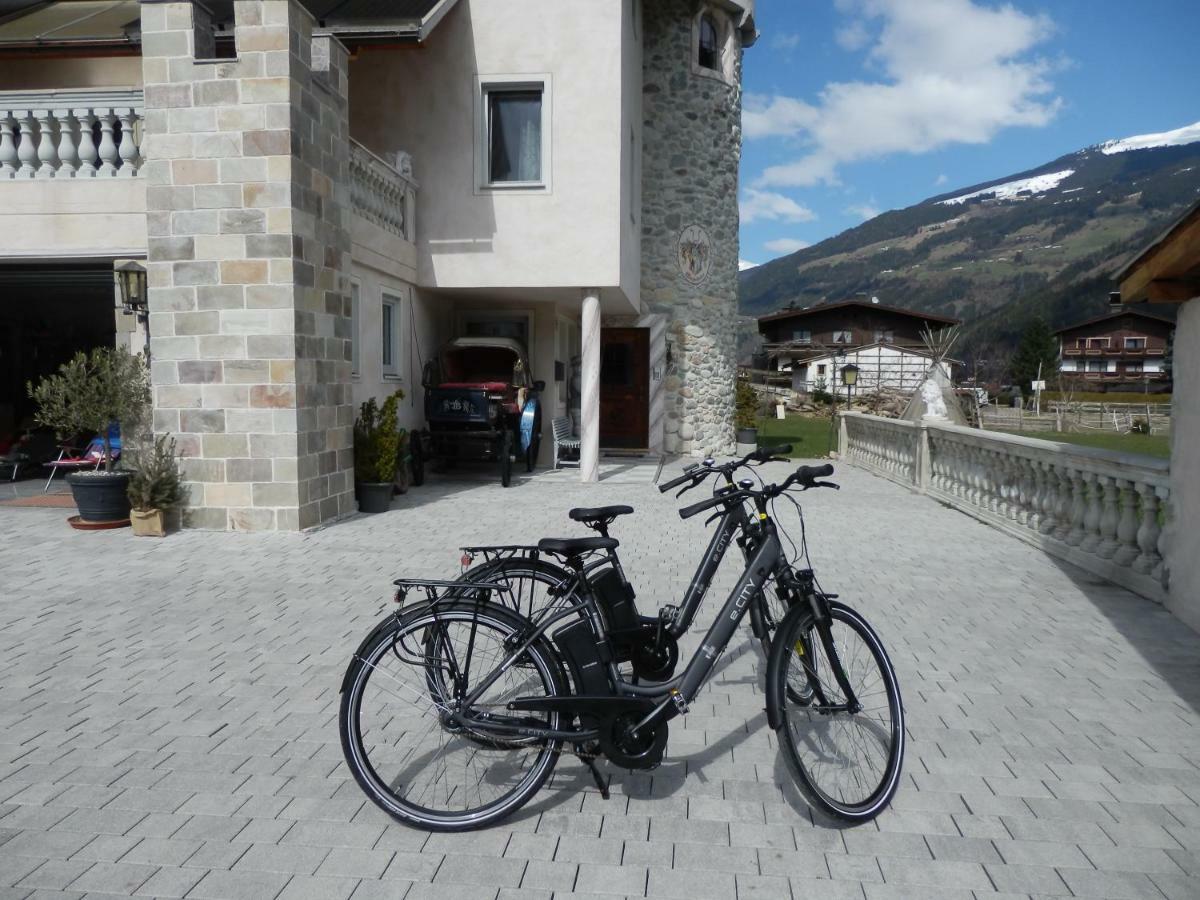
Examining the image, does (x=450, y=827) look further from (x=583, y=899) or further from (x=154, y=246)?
(x=154, y=246)

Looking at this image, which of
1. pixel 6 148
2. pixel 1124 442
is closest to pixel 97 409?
pixel 6 148

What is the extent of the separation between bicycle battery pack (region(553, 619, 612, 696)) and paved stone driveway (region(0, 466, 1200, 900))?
0.48 meters

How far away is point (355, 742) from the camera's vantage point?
2.97m

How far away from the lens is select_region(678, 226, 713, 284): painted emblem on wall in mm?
17453

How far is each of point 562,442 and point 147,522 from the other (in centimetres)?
763

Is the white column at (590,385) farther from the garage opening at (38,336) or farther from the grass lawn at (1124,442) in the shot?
the grass lawn at (1124,442)

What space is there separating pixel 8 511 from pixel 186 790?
780 cm

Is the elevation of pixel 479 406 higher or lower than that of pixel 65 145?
lower

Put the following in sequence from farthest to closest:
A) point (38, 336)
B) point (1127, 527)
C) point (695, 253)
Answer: point (695, 253), point (38, 336), point (1127, 527)

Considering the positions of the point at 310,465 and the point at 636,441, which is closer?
the point at 310,465

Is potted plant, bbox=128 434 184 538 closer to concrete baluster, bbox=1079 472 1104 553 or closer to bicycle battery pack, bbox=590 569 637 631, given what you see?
bicycle battery pack, bbox=590 569 637 631

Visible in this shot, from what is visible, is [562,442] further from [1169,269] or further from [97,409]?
[1169,269]

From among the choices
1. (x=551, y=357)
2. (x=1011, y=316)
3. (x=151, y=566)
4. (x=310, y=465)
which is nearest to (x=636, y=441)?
(x=551, y=357)

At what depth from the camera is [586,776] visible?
3.45 metres
